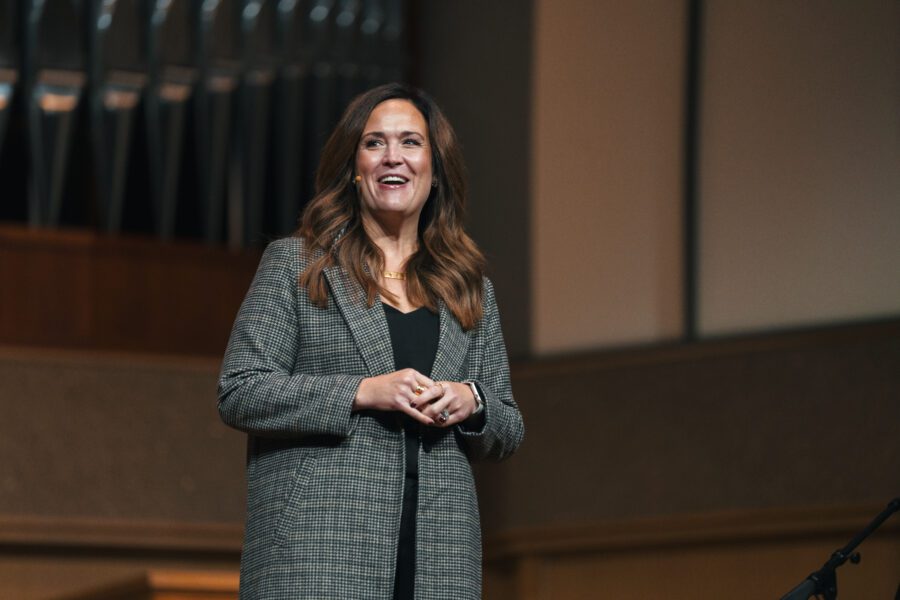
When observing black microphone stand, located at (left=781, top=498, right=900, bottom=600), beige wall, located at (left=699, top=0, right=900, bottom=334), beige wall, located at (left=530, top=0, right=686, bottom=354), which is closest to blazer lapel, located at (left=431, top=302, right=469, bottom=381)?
black microphone stand, located at (left=781, top=498, right=900, bottom=600)

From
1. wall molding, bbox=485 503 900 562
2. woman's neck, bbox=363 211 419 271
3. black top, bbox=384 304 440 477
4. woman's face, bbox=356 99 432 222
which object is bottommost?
wall molding, bbox=485 503 900 562

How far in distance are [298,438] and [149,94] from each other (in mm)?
3422

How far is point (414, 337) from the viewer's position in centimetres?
238

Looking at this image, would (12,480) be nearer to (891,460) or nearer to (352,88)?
(352,88)

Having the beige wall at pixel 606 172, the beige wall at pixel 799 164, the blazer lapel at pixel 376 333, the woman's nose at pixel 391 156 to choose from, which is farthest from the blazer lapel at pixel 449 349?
the beige wall at pixel 606 172

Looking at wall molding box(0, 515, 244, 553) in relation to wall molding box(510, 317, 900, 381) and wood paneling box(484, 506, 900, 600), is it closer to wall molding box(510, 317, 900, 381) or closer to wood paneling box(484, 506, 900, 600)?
wood paneling box(484, 506, 900, 600)

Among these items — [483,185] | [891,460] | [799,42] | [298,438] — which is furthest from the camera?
[483,185]

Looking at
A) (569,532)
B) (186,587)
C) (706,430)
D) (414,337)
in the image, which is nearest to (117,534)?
(569,532)

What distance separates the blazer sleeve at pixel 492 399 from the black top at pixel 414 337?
0.08 m

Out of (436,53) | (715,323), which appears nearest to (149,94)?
(436,53)

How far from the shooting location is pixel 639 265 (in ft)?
17.1

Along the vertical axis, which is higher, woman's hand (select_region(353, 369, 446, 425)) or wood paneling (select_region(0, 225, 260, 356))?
wood paneling (select_region(0, 225, 260, 356))

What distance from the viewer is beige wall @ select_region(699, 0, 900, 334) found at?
474 cm

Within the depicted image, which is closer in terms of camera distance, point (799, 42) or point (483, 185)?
point (799, 42)
